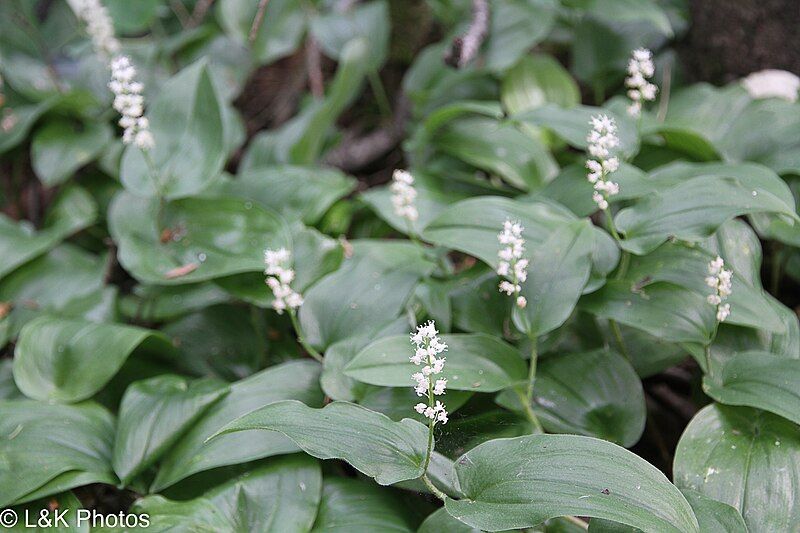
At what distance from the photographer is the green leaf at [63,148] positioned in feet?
10.9

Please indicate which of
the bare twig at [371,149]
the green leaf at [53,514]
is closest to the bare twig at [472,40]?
the bare twig at [371,149]

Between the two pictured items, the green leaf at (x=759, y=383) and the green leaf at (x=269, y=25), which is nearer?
the green leaf at (x=759, y=383)

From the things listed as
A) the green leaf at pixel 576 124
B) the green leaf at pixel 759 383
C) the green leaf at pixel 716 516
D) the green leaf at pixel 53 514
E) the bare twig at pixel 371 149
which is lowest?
the bare twig at pixel 371 149

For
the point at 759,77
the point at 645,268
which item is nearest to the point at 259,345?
the point at 645,268

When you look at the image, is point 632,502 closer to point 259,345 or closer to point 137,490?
point 137,490

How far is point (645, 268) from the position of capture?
2080 mm

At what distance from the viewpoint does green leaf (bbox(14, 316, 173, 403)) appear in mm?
2215

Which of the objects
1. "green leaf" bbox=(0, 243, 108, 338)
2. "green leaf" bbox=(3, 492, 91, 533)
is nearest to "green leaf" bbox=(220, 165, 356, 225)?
"green leaf" bbox=(0, 243, 108, 338)

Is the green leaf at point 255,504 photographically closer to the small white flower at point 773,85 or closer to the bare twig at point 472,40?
the bare twig at point 472,40

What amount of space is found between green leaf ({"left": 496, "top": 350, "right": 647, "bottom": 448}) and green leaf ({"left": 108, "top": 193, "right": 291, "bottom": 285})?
3.40ft

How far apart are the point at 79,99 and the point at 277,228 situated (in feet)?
5.40

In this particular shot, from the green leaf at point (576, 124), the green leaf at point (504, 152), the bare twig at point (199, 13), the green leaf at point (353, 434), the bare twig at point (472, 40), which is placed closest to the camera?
the green leaf at point (353, 434)

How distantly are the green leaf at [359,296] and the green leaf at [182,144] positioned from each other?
0.75m

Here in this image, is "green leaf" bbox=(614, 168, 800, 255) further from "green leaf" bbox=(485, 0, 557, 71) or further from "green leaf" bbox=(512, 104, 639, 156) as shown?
"green leaf" bbox=(485, 0, 557, 71)
